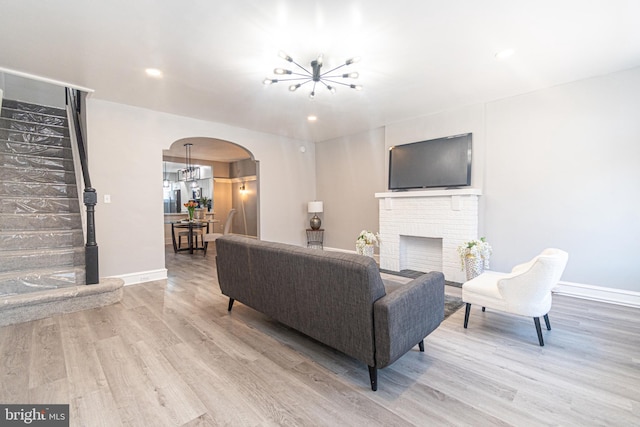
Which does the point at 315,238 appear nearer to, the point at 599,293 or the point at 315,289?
the point at 315,289

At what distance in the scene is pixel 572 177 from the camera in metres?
3.57

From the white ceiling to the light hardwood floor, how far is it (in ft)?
8.65

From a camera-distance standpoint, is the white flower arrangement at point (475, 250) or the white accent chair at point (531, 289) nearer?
the white accent chair at point (531, 289)

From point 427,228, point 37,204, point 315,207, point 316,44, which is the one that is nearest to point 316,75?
point 316,44

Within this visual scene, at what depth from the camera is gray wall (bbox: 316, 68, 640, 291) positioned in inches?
129

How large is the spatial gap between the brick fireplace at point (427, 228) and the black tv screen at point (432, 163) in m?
0.21

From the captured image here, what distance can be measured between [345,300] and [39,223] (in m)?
4.22

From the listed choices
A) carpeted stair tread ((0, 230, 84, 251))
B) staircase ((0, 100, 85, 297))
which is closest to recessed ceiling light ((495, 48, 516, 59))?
staircase ((0, 100, 85, 297))

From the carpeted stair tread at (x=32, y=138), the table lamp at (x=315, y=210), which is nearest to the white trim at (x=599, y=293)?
the table lamp at (x=315, y=210)

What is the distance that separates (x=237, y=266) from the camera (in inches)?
111

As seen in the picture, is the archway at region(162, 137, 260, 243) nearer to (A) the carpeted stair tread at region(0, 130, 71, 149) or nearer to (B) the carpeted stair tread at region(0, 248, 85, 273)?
(A) the carpeted stair tread at region(0, 130, 71, 149)

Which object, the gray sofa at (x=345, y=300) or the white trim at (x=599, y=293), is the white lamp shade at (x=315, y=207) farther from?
the white trim at (x=599, y=293)

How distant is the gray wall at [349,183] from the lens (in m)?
5.73

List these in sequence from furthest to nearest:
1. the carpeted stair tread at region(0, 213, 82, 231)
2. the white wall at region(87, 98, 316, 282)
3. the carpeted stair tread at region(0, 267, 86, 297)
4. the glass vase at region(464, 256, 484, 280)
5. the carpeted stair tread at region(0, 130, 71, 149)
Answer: the carpeted stair tread at region(0, 130, 71, 149) → the white wall at region(87, 98, 316, 282) → the glass vase at region(464, 256, 484, 280) → the carpeted stair tread at region(0, 213, 82, 231) → the carpeted stair tread at region(0, 267, 86, 297)
